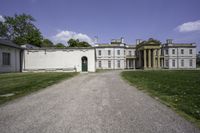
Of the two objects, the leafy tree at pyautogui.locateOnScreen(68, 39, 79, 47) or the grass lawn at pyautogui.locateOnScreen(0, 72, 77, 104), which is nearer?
the grass lawn at pyautogui.locateOnScreen(0, 72, 77, 104)

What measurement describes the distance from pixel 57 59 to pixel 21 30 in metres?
27.0

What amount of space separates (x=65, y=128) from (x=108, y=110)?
1.68 m

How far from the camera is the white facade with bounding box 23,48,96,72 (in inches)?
1132

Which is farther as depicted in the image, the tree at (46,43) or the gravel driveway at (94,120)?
the tree at (46,43)

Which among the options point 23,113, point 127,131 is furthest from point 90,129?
point 23,113

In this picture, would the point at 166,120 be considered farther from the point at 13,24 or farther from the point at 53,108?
the point at 13,24

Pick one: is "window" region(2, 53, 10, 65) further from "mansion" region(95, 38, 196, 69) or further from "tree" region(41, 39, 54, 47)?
"mansion" region(95, 38, 196, 69)

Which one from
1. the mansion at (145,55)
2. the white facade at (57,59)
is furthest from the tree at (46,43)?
the white facade at (57,59)

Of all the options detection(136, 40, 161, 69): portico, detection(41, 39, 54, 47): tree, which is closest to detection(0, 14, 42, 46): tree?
detection(41, 39, 54, 47): tree

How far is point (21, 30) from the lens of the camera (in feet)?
160

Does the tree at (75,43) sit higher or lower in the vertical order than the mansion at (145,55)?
higher

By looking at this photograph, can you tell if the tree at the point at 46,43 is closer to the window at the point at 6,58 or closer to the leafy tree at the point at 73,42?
the leafy tree at the point at 73,42

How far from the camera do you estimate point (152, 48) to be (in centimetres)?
5031

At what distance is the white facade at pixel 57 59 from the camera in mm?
28750
